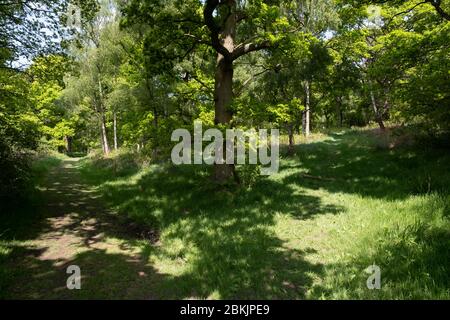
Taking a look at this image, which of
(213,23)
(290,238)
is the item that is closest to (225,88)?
(213,23)

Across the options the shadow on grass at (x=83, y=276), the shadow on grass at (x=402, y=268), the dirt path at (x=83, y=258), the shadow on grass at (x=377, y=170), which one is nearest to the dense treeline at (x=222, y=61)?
the shadow on grass at (x=377, y=170)

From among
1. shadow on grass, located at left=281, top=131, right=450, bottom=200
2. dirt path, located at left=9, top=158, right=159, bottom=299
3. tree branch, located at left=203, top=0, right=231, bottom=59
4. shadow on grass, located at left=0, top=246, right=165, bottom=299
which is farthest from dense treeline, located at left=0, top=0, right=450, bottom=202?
shadow on grass, located at left=0, top=246, right=165, bottom=299

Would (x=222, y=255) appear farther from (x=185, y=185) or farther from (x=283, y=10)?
(x=283, y=10)

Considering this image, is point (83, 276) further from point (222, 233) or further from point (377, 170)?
point (377, 170)

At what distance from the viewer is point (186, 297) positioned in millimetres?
5504

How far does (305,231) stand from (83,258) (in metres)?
5.12

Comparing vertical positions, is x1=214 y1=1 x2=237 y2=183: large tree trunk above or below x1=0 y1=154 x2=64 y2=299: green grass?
above

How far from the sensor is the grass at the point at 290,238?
5.35m

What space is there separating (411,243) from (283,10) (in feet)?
63.5

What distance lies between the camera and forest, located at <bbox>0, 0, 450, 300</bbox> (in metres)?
5.79

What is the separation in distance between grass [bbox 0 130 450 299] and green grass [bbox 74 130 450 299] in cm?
3

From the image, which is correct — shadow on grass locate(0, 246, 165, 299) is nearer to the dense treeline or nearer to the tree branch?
the dense treeline

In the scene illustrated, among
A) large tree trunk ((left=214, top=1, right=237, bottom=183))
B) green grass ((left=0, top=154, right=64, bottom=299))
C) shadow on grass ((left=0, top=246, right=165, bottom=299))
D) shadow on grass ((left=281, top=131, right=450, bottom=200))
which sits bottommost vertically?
shadow on grass ((left=0, top=246, right=165, bottom=299))
